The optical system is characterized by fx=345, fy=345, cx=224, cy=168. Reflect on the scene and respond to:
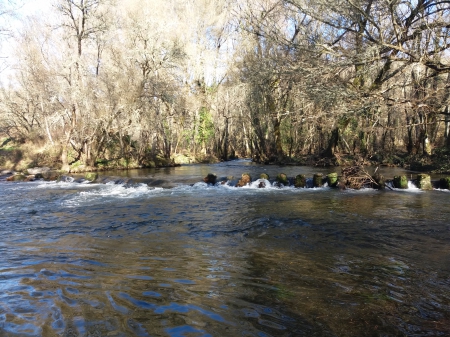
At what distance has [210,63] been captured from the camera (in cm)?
3039

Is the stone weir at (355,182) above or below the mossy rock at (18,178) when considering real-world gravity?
above

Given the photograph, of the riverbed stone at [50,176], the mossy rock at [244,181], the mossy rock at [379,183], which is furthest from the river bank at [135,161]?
the mossy rock at [244,181]

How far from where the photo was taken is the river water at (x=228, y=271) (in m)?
3.61

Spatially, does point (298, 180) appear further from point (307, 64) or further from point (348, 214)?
point (348, 214)

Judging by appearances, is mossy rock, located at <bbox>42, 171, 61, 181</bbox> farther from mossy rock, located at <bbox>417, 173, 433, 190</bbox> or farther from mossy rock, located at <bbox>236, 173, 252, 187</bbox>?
A: mossy rock, located at <bbox>417, 173, 433, 190</bbox>

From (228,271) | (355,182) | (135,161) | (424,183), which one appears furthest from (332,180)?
(135,161)

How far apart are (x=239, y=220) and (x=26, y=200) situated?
8.53m

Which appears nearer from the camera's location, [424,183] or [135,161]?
[424,183]

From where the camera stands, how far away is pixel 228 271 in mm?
5137

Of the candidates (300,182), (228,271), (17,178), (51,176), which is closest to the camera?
(228,271)

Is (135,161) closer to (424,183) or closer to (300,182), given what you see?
(300,182)

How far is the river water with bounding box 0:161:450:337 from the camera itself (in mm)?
3605

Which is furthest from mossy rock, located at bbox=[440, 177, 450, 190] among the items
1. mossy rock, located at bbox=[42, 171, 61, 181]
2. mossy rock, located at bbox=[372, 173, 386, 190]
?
mossy rock, located at bbox=[42, 171, 61, 181]

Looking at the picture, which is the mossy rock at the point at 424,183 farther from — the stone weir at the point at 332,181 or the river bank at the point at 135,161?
the river bank at the point at 135,161
